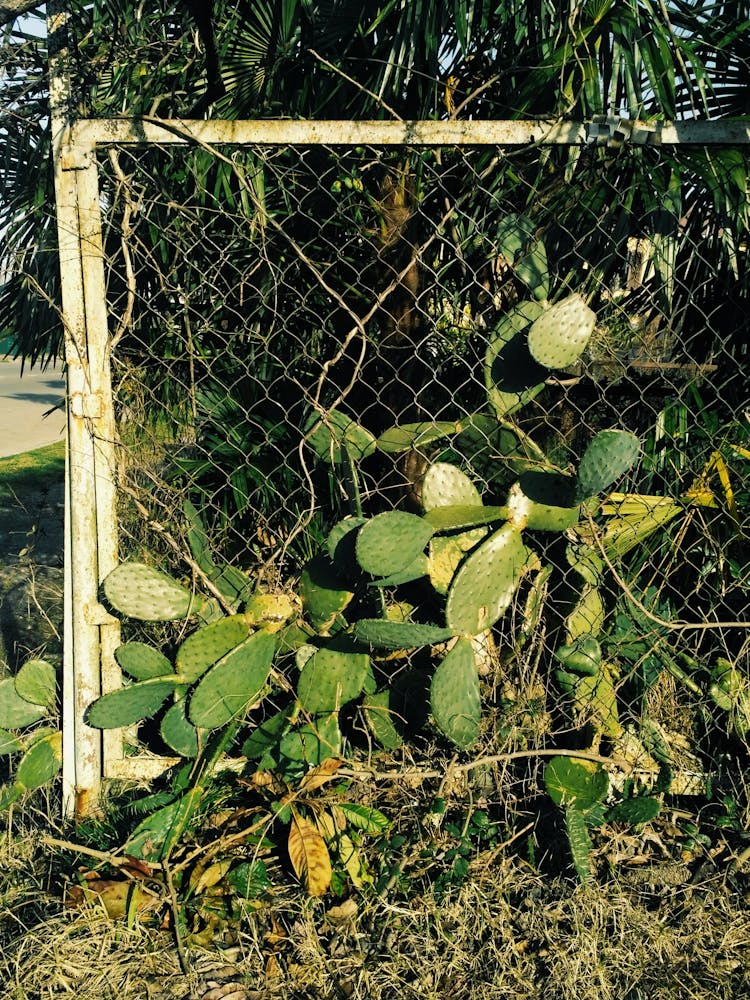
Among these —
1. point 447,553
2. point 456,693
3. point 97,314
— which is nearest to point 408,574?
point 447,553

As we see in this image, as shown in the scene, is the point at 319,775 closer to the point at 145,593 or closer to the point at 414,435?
the point at 145,593

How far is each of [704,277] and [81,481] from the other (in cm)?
193

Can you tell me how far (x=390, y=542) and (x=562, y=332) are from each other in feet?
1.97

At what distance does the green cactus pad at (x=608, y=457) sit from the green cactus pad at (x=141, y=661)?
1081 millimetres

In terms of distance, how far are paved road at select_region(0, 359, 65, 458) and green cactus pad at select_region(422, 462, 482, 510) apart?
13.0 feet

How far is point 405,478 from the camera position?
252 cm

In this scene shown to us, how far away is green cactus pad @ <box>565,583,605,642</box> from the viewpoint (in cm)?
220

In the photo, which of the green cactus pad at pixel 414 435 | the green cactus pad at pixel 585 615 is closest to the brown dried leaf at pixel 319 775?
the green cactus pad at pixel 585 615

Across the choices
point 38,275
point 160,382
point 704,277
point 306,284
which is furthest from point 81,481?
point 704,277

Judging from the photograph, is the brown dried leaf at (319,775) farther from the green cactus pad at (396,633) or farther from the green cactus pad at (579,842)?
the green cactus pad at (579,842)

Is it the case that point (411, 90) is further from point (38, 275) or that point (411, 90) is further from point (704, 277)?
point (38, 275)

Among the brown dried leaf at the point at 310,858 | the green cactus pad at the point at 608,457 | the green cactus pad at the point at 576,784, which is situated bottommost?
the brown dried leaf at the point at 310,858

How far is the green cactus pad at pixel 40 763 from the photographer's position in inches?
82.9

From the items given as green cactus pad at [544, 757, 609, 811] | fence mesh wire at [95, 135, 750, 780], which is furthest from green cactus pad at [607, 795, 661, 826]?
fence mesh wire at [95, 135, 750, 780]
